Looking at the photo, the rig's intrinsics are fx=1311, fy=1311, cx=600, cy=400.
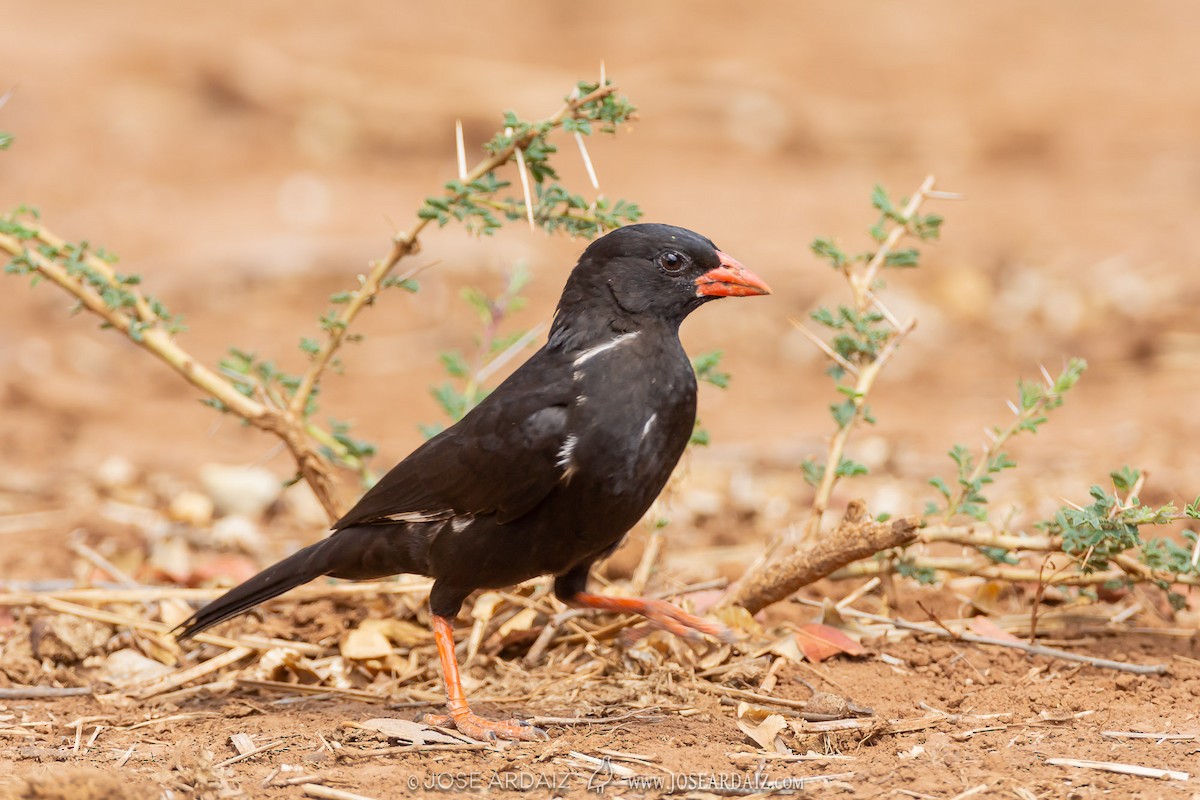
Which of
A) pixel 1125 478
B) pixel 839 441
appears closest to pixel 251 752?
pixel 839 441

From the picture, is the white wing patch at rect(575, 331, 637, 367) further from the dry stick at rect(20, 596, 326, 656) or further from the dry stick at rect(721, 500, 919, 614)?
the dry stick at rect(20, 596, 326, 656)

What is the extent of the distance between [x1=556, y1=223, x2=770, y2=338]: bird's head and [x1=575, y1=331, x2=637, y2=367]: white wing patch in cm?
8

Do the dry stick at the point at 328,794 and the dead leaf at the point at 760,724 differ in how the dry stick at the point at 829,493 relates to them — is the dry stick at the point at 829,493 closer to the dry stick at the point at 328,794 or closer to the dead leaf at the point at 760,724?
the dead leaf at the point at 760,724

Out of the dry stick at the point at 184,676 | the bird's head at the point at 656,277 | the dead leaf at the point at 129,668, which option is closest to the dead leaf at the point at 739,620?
the bird's head at the point at 656,277

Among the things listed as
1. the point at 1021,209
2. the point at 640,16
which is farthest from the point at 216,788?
the point at 640,16

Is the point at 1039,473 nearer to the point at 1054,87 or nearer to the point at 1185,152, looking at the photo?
the point at 1185,152

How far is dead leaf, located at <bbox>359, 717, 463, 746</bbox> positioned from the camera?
→ 11.9 feet

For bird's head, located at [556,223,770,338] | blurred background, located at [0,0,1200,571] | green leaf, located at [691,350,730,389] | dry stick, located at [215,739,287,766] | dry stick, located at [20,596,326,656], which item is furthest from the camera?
blurred background, located at [0,0,1200,571]

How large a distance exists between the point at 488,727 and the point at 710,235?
807 centimetres

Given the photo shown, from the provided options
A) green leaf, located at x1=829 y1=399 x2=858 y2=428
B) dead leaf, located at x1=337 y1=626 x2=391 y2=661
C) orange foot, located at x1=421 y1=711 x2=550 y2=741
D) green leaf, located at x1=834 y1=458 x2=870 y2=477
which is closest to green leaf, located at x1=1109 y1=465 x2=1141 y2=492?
green leaf, located at x1=834 y1=458 x2=870 y2=477

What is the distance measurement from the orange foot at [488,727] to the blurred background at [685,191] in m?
2.80

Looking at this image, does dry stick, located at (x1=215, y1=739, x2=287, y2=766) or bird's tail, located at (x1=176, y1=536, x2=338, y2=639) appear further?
bird's tail, located at (x1=176, y1=536, x2=338, y2=639)

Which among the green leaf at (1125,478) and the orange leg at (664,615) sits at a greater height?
the green leaf at (1125,478)

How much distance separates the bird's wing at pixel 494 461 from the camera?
3770 millimetres
